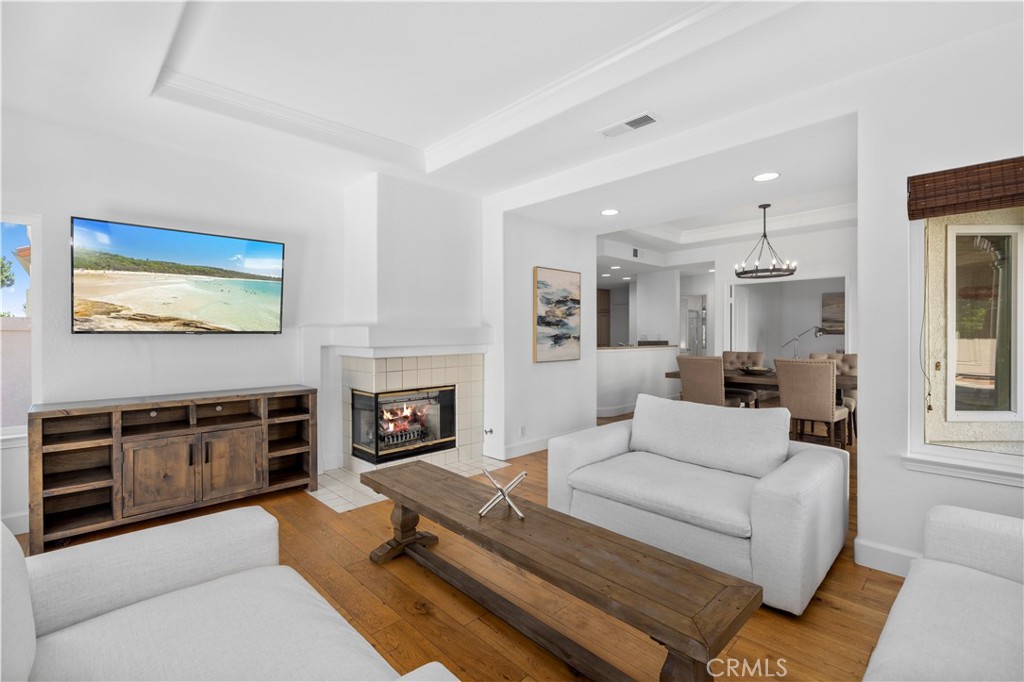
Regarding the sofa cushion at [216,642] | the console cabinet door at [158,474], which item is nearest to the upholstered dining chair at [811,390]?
the sofa cushion at [216,642]

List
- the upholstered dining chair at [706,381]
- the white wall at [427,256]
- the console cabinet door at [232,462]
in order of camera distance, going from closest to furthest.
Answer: the console cabinet door at [232,462] < the white wall at [427,256] < the upholstered dining chair at [706,381]

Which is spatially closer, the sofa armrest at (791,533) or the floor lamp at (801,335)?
the sofa armrest at (791,533)

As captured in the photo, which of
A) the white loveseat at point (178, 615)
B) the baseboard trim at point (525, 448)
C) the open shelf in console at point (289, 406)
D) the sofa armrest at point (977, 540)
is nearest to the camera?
the white loveseat at point (178, 615)

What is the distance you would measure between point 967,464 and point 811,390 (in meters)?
2.33

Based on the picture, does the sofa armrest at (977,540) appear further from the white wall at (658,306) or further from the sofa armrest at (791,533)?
the white wall at (658,306)

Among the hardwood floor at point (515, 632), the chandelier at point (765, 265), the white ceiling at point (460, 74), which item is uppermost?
the white ceiling at point (460, 74)

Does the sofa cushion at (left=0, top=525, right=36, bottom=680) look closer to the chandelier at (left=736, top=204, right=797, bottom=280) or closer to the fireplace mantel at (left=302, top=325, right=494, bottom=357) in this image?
the fireplace mantel at (left=302, top=325, right=494, bottom=357)

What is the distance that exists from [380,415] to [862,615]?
3092 millimetres

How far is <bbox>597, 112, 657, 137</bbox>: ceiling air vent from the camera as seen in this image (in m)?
2.86

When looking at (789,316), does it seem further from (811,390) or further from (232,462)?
(232,462)

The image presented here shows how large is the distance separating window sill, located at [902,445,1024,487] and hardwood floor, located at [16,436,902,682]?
0.56 meters

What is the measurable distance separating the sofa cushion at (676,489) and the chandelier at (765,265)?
3.56m

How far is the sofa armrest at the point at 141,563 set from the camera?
133 centimetres

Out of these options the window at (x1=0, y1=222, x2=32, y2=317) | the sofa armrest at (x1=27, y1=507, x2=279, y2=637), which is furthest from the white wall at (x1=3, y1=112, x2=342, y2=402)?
the sofa armrest at (x1=27, y1=507, x2=279, y2=637)
